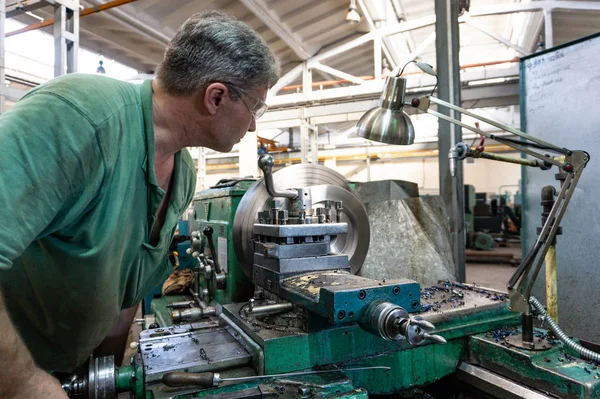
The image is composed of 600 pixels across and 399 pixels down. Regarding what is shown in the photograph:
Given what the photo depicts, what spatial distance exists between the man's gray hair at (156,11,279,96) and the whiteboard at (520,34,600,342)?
7.07 ft

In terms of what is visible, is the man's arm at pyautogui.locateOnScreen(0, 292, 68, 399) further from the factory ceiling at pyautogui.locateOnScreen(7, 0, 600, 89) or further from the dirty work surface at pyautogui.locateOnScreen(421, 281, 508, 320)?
the factory ceiling at pyautogui.locateOnScreen(7, 0, 600, 89)

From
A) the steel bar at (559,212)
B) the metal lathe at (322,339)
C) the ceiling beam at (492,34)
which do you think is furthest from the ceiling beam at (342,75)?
the steel bar at (559,212)

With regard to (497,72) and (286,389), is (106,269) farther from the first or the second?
(497,72)

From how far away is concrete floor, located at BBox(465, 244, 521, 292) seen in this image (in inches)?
147

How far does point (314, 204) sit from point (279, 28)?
3.44 meters

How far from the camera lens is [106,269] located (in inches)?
27.8

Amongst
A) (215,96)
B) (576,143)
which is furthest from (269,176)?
(576,143)

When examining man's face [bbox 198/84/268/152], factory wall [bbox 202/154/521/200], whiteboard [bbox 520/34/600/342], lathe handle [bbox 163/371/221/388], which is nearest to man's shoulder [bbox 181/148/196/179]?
man's face [bbox 198/84/268/152]

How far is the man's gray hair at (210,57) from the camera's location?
0.74 meters

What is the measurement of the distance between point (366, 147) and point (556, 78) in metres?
4.91

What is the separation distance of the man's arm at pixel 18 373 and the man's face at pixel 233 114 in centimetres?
47

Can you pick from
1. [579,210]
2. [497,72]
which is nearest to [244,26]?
[579,210]

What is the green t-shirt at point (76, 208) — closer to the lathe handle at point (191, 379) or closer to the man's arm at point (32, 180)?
the man's arm at point (32, 180)

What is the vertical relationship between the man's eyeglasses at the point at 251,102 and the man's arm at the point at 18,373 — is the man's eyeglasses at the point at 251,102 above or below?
above
